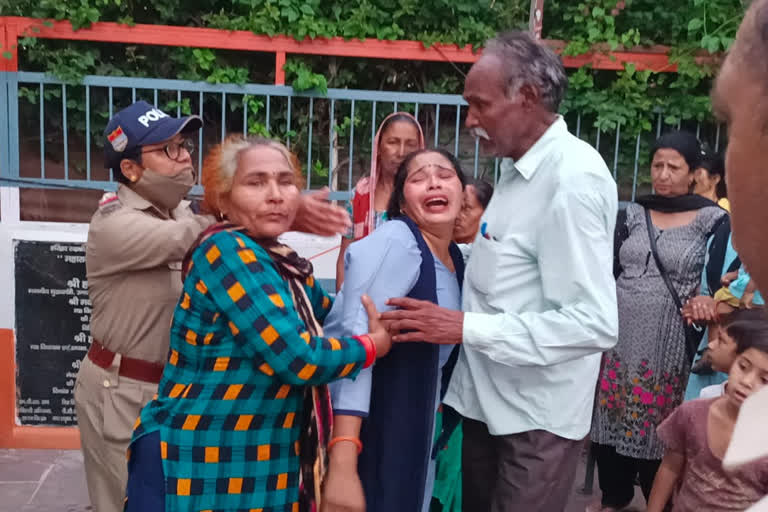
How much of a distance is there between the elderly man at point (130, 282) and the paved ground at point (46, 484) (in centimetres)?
130

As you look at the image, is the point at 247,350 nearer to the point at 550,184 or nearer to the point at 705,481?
the point at 550,184

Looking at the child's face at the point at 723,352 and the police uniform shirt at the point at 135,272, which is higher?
the police uniform shirt at the point at 135,272

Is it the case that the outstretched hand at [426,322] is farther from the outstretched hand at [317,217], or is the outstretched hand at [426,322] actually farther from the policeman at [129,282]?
the policeman at [129,282]

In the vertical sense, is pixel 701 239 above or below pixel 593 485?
above

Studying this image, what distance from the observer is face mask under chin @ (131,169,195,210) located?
2.84m

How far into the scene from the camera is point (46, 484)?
13.8 ft

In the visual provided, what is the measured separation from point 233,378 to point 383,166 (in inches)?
88.7

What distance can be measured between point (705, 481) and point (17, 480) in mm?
3493

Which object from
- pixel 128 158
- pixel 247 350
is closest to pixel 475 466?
pixel 247 350

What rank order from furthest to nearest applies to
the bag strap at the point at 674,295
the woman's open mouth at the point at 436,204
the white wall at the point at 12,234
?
the white wall at the point at 12,234 < the bag strap at the point at 674,295 < the woman's open mouth at the point at 436,204

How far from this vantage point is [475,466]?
98.0 inches

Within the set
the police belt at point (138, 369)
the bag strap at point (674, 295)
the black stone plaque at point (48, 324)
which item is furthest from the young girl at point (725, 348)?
the black stone plaque at point (48, 324)

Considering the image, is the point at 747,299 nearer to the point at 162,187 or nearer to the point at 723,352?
the point at 723,352

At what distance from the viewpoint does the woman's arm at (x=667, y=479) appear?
2.96m
